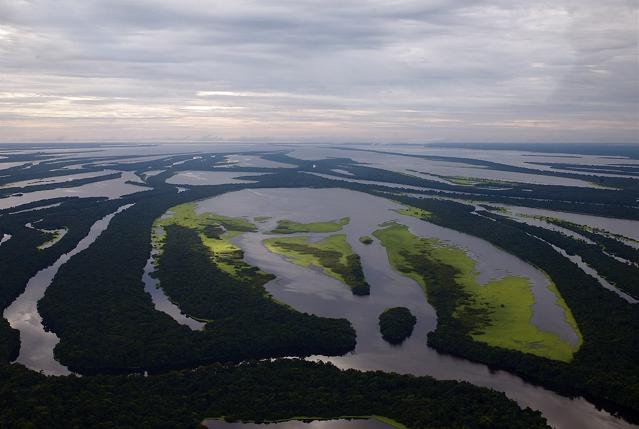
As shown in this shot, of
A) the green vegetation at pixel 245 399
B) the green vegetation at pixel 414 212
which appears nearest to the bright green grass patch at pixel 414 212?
the green vegetation at pixel 414 212

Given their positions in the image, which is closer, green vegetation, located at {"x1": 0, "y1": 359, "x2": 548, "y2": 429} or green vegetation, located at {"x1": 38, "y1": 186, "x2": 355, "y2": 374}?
green vegetation, located at {"x1": 0, "y1": 359, "x2": 548, "y2": 429}

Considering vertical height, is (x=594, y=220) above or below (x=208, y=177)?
below

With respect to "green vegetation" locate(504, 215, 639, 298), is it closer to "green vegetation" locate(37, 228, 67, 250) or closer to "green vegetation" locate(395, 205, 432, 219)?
"green vegetation" locate(395, 205, 432, 219)

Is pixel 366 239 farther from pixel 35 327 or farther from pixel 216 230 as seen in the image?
pixel 35 327

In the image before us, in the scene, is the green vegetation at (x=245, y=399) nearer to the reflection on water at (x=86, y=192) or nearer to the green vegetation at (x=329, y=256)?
the green vegetation at (x=329, y=256)

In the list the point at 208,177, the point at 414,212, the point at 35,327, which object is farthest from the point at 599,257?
the point at 208,177

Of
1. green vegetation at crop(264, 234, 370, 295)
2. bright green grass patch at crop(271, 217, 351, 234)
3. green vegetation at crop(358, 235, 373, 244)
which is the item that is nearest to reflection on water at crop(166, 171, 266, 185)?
bright green grass patch at crop(271, 217, 351, 234)
